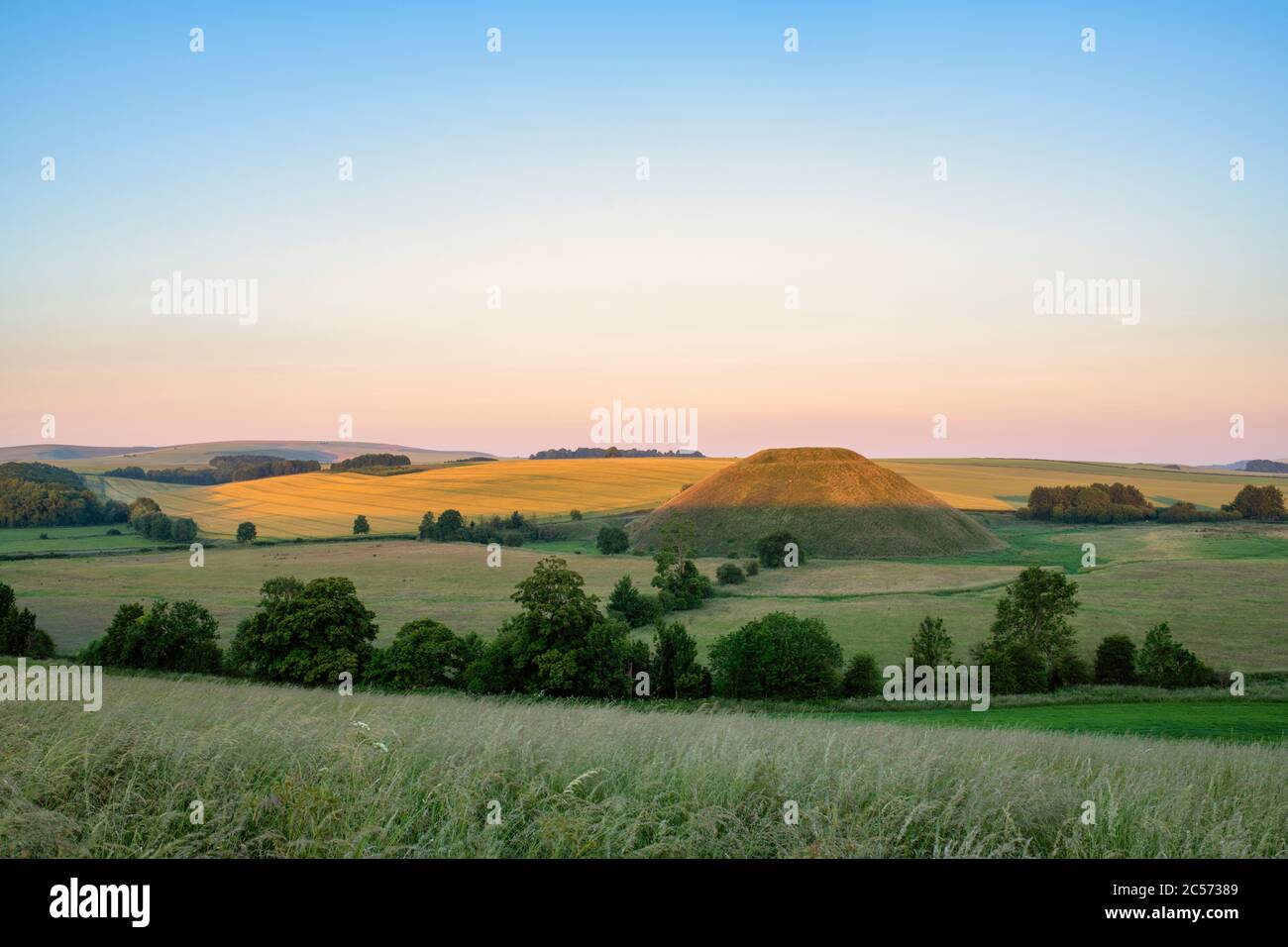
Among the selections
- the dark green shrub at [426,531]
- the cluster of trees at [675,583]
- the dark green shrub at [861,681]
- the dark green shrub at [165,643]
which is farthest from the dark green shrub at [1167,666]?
the dark green shrub at [426,531]

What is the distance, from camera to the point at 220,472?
6432 inches

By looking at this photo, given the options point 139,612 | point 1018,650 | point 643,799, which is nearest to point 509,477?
point 139,612

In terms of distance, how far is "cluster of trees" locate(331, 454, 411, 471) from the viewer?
162625 mm

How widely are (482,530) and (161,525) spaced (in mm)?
40981

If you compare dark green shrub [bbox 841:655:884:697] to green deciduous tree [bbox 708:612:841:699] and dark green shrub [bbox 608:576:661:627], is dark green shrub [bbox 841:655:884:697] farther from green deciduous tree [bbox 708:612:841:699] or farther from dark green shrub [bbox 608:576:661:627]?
dark green shrub [bbox 608:576:661:627]

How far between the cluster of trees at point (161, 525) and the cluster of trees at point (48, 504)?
3.90 m

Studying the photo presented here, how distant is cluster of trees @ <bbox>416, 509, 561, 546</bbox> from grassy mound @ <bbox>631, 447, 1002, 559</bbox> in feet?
48.3

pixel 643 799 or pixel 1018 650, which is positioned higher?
pixel 643 799

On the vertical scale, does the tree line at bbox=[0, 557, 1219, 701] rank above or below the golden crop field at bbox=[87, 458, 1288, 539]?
below

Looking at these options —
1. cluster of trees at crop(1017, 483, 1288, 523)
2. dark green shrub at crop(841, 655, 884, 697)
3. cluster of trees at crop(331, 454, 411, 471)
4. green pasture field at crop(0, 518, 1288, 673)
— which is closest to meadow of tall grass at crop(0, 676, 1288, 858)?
dark green shrub at crop(841, 655, 884, 697)

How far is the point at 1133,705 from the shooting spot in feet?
125

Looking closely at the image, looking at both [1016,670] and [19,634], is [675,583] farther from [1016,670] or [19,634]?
[19,634]
